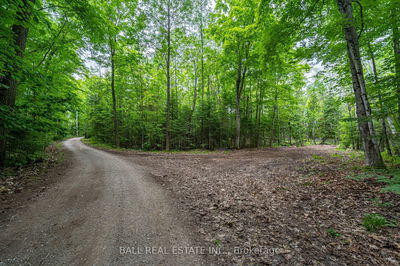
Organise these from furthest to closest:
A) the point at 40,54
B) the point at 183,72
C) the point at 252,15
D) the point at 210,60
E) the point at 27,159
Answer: the point at 183,72
the point at 210,60
the point at 252,15
the point at 40,54
the point at 27,159

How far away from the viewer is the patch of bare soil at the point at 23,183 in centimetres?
375

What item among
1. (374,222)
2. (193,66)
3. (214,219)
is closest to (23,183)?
(214,219)

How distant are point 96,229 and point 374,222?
17.1ft

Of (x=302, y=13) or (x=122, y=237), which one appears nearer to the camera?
(x=122, y=237)

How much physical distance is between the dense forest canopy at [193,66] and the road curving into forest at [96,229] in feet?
11.8

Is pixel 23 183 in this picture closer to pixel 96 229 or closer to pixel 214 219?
pixel 96 229

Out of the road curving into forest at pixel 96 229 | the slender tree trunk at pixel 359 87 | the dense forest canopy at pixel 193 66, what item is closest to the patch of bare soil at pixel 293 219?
the road curving into forest at pixel 96 229

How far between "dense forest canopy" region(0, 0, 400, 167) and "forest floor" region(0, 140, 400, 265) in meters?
2.36

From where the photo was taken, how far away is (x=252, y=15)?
12.6 m

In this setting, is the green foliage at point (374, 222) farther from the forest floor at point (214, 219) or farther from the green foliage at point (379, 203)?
the green foliage at point (379, 203)

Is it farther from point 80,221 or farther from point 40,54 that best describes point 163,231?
point 40,54

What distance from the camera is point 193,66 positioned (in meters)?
20.9

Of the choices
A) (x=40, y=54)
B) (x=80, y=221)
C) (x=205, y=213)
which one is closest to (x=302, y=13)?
(x=205, y=213)

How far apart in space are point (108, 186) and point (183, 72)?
21.6m
